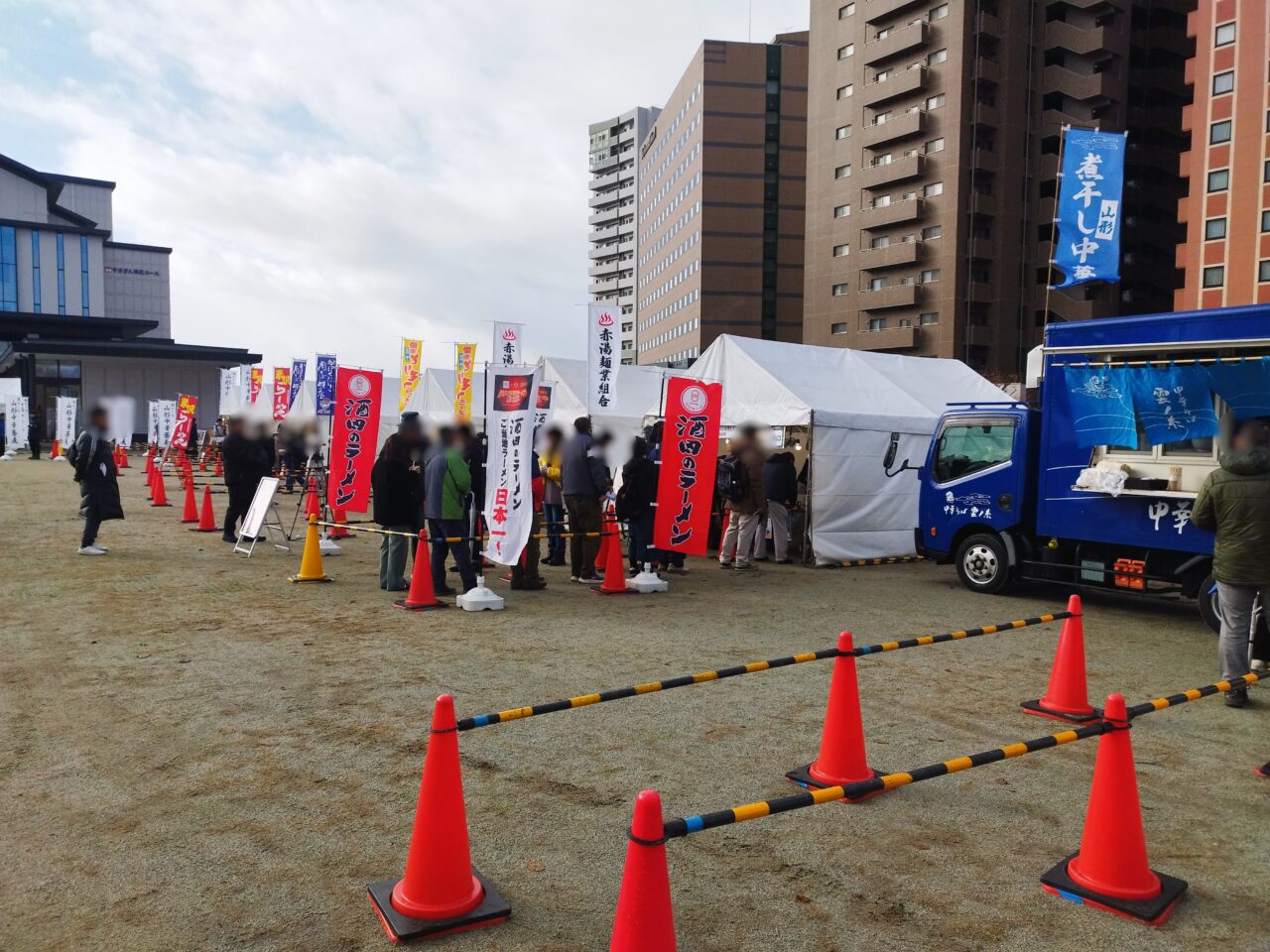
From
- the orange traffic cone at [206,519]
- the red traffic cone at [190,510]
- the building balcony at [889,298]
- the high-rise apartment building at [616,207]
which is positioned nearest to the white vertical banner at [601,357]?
the orange traffic cone at [206,519]

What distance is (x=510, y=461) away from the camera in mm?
8797

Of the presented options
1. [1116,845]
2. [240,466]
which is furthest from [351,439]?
[1116,845]

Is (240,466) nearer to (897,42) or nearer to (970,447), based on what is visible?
(970,447)

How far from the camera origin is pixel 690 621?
8.62 m

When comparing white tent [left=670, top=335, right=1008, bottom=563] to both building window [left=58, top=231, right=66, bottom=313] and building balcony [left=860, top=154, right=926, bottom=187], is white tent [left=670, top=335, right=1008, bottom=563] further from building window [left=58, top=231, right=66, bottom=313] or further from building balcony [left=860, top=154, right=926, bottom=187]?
building window [left=58, top=231, right=66, bottom=313]

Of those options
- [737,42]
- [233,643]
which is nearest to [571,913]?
[233,643]

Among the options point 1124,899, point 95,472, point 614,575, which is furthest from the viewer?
point 95,472

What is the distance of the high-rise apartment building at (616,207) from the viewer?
11044cm

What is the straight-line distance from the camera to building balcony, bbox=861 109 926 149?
49875mm

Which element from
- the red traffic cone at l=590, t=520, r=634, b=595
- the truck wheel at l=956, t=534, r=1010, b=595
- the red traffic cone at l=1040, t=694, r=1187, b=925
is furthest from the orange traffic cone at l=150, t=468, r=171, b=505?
the red traffic cone at l=1040, t=694, r=1187, b=925

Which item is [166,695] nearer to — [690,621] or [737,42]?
[690,621]

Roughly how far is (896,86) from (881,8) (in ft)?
17.3

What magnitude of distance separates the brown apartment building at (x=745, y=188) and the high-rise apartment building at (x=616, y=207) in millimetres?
35067

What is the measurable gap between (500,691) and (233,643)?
277 cm
